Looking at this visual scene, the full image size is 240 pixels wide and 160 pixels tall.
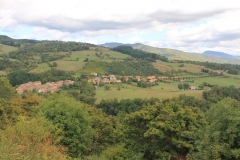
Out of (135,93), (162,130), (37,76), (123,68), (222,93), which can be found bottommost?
(135,93)

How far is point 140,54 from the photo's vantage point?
442 feet

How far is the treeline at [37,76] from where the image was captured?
78000 millimetres

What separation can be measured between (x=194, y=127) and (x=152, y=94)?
49053 millimetres

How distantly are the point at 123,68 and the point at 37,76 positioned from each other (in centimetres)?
3752

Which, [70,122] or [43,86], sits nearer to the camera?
[70,122]

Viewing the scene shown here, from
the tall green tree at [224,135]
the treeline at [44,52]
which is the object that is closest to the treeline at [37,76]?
the treeline at [44,52]

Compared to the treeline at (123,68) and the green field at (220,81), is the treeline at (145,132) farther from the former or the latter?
the treeline at (123,68)

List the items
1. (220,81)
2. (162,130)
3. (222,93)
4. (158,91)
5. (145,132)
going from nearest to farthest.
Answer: (162,130) → (145,132) → (222,93) → (158,91) → (220,81)

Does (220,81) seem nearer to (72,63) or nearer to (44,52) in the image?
(72,63)

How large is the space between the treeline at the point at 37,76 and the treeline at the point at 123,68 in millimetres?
12708

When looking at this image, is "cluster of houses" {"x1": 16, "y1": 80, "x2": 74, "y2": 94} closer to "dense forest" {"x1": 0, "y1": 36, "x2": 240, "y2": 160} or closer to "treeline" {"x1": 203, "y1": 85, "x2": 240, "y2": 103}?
"dense forest" {"x1": 0, "y1": 36, "x2": 240, "y2": 160}

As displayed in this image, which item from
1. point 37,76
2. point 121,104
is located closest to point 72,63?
point 37,76

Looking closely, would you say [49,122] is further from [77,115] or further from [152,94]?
[152,94]

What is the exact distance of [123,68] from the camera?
103 m
